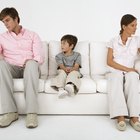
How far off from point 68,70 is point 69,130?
0.71 meters

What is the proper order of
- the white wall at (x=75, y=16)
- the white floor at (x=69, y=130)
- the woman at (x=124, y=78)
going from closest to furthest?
the white floor at (x=69, y=130)
the woman at (x=124, y=78)
the white wall at (x=75, y=16)

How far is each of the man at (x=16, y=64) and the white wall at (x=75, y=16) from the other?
3.09 feet

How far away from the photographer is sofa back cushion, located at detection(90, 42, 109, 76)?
310 cm

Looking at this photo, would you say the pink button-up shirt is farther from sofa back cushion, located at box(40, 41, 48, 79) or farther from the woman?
the woman

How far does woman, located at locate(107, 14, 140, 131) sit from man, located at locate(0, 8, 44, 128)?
2.18ft

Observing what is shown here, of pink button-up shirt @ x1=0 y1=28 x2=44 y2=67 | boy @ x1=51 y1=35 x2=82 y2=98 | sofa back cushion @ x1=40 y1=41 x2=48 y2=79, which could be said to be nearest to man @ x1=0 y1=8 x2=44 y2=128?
pink button-up shirt @ x1=0 y1=28 x2=44 y2=67

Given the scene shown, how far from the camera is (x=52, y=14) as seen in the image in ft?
12.1

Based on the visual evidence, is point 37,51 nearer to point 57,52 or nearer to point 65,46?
point 65,46

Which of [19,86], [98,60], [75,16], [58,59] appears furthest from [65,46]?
[75,16]

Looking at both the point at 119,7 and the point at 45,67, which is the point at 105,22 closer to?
the point at 119,7

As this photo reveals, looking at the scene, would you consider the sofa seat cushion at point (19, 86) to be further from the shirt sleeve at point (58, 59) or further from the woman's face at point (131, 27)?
the woman's face at point (131, 27)

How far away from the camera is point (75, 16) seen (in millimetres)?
3693

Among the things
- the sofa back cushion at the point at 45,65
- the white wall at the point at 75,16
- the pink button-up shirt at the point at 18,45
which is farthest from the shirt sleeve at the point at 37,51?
the white wall at the point at 75,16

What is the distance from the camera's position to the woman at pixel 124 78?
236cm
